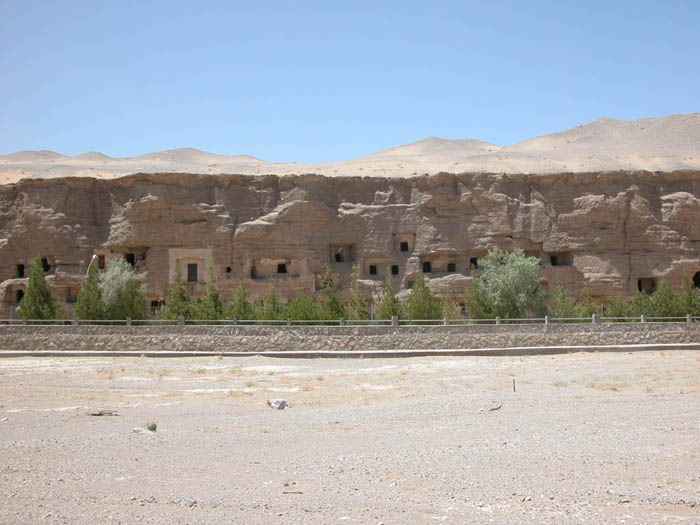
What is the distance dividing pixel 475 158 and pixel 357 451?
49686mm

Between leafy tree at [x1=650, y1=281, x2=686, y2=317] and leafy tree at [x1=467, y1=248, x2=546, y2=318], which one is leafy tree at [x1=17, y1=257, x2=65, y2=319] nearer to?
leafy tree at [x1=467, y1=248, x2=546, y2=318]

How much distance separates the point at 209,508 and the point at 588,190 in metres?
38.7

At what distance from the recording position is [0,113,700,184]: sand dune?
48.2 metres

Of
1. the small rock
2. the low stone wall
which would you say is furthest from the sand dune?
the small rock

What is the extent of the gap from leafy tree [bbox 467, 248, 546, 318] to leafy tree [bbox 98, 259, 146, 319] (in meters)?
16.0

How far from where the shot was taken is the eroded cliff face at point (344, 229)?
1574 inches

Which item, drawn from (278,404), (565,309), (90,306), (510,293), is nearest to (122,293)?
(90,306)

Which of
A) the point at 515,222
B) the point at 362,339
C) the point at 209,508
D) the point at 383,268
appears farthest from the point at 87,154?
the point at 209,508

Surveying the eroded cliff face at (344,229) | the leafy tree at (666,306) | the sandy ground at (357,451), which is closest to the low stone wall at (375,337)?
the leafy tree at (666,306)

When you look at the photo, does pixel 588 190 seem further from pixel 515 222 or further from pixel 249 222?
pixel 249 222

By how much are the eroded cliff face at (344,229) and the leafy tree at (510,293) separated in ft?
20.2

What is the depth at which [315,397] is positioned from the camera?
1397 centimetres

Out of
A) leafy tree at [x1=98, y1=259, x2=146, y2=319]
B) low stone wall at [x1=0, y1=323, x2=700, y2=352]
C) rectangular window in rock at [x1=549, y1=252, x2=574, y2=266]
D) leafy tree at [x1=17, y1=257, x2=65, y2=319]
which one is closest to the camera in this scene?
low stone wall at [x1=0, y1=323, x2=700, y2=352]

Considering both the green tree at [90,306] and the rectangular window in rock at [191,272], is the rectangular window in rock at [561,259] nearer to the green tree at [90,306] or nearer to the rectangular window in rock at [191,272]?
the rectangular window in rock at [191,272]
